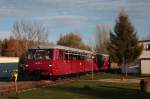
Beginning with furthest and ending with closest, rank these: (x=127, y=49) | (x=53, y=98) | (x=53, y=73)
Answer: (x=127, y=49)
(x=53, y=73)
(x=53, y=98)

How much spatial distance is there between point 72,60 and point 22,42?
67998 millimetres

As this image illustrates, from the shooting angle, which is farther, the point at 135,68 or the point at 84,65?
the point at 135,68

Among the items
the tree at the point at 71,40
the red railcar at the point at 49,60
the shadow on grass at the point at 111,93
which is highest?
the tree at the point at 71,40

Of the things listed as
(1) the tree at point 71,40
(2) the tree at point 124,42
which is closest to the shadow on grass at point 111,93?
(2) the tree at point 124,42

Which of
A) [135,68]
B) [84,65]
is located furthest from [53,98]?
[135,68]

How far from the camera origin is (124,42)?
206 feet

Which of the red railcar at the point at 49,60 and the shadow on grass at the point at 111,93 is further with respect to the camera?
the red railcar at the point at 49,60

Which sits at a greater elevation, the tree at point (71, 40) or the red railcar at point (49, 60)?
the tree at point (71, 40)

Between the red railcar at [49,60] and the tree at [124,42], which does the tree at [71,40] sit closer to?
the tree at [124,42]

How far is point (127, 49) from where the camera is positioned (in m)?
62.4

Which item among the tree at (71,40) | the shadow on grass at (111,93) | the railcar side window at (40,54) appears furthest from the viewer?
the tree at (71,40)

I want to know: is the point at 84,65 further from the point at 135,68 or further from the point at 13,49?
the point at 13,49

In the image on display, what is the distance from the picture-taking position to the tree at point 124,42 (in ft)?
204

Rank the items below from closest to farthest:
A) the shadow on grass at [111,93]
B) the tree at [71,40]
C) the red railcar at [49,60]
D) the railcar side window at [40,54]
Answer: the shadow on grass at [111,93] → the red railcar at [49,60] → the railcar side window at [40,54] → the tree at [71,40]
